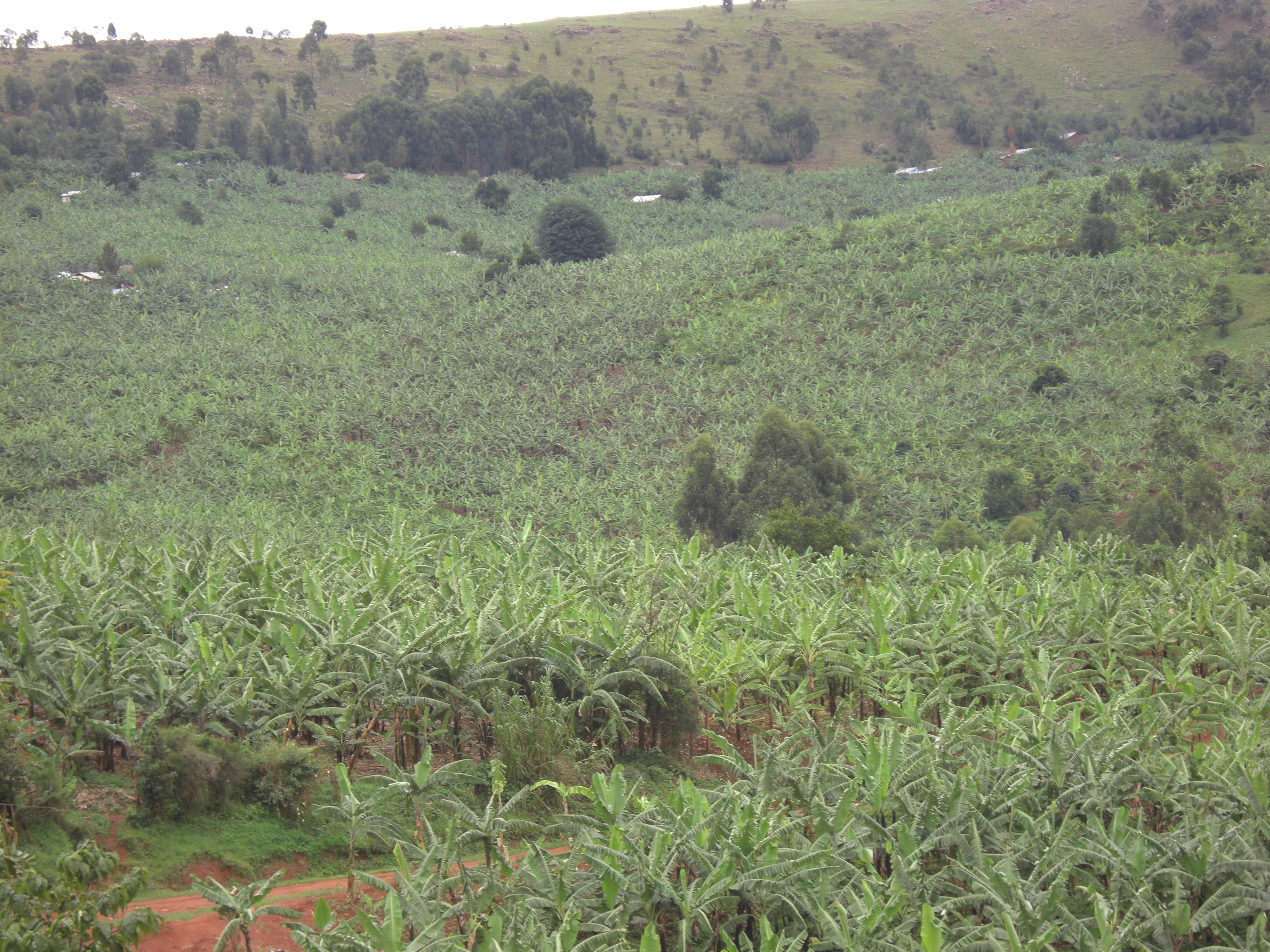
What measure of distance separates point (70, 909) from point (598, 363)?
45.3 m

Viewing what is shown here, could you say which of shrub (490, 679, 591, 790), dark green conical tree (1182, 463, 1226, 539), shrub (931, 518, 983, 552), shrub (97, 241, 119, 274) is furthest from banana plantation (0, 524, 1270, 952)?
shrub (97, 241, 119, 274)

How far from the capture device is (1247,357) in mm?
39344

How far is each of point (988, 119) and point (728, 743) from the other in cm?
9948

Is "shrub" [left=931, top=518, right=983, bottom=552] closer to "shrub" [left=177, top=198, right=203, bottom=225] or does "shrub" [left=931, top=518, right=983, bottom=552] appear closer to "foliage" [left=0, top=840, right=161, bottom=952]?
"foliage" [left=0, top=840, right=161, bottom=952]

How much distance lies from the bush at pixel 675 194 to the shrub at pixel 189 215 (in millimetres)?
34639

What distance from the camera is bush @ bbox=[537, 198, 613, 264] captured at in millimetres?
64438

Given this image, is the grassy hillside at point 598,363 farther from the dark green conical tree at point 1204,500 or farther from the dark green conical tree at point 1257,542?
the dark green conical tree at point 1257,542

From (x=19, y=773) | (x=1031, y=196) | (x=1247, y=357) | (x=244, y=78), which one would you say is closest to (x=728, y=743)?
(x=19, y=773)

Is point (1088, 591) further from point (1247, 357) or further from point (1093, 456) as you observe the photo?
point (1247, 357)

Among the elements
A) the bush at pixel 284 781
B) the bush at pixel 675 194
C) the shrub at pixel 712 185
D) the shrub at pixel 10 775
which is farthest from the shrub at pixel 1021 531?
the shrub at pixel 712 185

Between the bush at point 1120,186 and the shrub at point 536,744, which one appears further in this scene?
the bush at point 1120,186

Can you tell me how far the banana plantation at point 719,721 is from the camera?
5.04 meters

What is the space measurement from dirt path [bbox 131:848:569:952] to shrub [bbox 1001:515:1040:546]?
24160 millimetres

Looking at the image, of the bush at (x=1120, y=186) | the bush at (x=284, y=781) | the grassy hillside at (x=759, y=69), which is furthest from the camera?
the grassy hillside at (x=759, y=69)
